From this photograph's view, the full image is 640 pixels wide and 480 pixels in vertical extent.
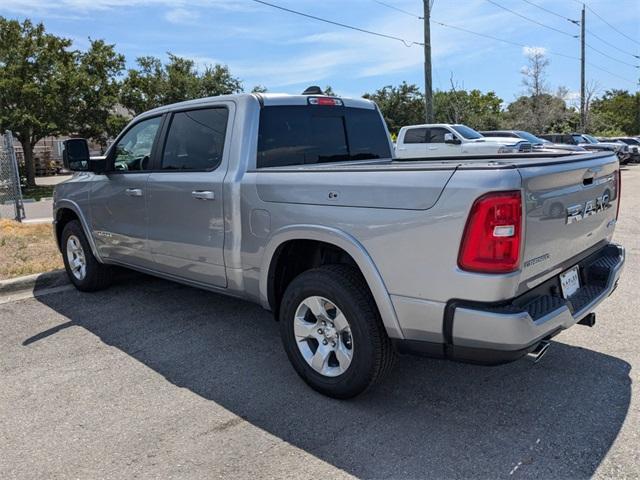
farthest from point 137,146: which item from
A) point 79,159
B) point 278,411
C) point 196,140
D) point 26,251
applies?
point 26,251

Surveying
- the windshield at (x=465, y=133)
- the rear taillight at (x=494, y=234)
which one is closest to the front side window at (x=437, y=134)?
the windshield at (x=465, y=133)

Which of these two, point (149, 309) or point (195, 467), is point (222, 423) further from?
point (149, 309)

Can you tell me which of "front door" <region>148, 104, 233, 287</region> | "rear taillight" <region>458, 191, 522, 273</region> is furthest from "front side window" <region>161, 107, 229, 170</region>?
"rear taillight" <region>458, 191, 522, 273</region>

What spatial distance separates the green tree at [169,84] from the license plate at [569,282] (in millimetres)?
28744

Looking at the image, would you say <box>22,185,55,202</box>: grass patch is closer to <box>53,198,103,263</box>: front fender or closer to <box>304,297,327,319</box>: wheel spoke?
<box>53,198,103,263</box>: front fender

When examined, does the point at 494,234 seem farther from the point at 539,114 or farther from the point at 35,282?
the point at 539,114

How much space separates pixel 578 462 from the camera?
8.98ft

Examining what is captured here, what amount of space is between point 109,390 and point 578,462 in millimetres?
2864

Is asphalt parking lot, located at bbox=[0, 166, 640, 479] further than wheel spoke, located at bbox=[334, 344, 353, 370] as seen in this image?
No

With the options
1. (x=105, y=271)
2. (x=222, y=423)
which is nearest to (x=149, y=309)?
(x=105, y=271)

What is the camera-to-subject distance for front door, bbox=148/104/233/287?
410cm

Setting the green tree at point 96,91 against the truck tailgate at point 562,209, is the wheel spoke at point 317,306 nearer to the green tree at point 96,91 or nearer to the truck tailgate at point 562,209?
the truck tailgate at point 562,209

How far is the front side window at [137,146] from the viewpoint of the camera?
487 cm

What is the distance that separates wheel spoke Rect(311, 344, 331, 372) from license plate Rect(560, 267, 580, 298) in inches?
56.6
